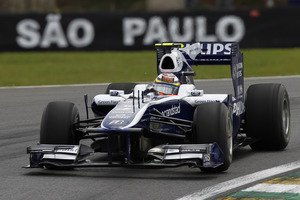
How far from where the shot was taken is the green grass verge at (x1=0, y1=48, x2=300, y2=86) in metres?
20.3

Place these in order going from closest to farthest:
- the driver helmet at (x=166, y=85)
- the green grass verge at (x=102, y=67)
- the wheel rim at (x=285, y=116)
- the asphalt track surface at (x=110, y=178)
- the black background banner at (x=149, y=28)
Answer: the asphalt track surface at (x=110, y=178)
the driver helmet at (x=166, y=85)
the wheel rim at (x=285, y=116)
the green grass verge at (x=102, y=67)
the black background banner at (x=149, y=28)

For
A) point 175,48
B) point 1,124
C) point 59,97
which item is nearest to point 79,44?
point 59,97

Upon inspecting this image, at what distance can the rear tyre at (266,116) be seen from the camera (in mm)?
9578

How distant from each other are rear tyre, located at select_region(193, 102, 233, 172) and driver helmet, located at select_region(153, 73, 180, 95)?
1076 millimetres

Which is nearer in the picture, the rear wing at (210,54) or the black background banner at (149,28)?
the rear wing at (210,54)

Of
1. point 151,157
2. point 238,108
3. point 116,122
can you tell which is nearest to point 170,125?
point 151,157

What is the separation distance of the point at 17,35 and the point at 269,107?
1784 cm

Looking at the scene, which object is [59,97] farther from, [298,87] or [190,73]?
[190,73]

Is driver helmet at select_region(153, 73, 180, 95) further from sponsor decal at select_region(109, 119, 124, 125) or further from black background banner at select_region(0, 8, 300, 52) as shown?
black background banner at select_region(0, 8, 300, 52)

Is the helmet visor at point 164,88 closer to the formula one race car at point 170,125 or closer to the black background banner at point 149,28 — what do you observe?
the formula one race car at point 170,125

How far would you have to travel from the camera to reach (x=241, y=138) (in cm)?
976

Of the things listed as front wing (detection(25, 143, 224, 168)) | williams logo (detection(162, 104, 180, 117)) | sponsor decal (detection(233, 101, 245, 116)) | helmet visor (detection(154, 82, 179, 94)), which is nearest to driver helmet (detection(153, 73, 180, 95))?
helmet visor (detection(154, 82, 179, 94))

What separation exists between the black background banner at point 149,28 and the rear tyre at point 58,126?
1747cm

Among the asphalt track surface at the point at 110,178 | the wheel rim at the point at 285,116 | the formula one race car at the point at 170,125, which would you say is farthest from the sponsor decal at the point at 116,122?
the wheel rim at the point at 285,116
